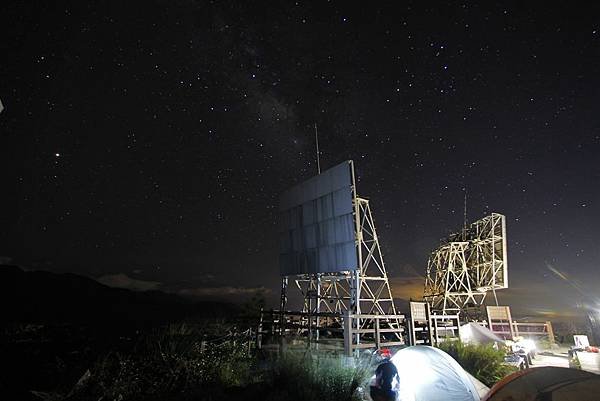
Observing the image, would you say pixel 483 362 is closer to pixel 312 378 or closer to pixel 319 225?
pixel 312 378

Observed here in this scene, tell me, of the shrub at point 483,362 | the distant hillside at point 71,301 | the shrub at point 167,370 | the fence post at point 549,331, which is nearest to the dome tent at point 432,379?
the shrub at point 483,362

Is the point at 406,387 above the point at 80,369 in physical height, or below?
below

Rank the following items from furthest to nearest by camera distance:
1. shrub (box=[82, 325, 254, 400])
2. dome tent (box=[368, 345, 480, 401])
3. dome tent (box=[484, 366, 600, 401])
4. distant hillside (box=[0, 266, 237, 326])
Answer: distant hillside (box=[0, 266, 237, 326]) → shrub (box=[82, 325, 254, 400]) → dome tent (box=[368, 345, 480, 401]) → dome tent (box=[484, 366, 600, 401])

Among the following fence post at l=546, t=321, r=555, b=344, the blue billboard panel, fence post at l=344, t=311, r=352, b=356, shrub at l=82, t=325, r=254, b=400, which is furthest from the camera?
fence post at l=546, t=321, r=555, b=344

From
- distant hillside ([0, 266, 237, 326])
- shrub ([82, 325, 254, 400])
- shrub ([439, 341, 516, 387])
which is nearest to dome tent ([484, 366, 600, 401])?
shrub ([439, 341, 516, 387])

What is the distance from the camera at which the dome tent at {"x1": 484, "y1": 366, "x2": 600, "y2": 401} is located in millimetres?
4488

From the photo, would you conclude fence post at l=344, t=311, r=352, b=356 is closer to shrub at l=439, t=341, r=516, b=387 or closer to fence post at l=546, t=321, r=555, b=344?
shrub at l=439, t=341, r=516, b=387

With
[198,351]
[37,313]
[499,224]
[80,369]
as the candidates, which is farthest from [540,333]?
[37,313]

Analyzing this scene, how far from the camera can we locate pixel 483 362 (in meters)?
10.6

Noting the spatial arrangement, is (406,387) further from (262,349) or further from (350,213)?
(350,213)

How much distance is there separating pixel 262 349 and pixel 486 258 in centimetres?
1718

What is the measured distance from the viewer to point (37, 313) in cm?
6400

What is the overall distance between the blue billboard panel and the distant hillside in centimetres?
4171

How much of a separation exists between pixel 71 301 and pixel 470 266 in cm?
9713
